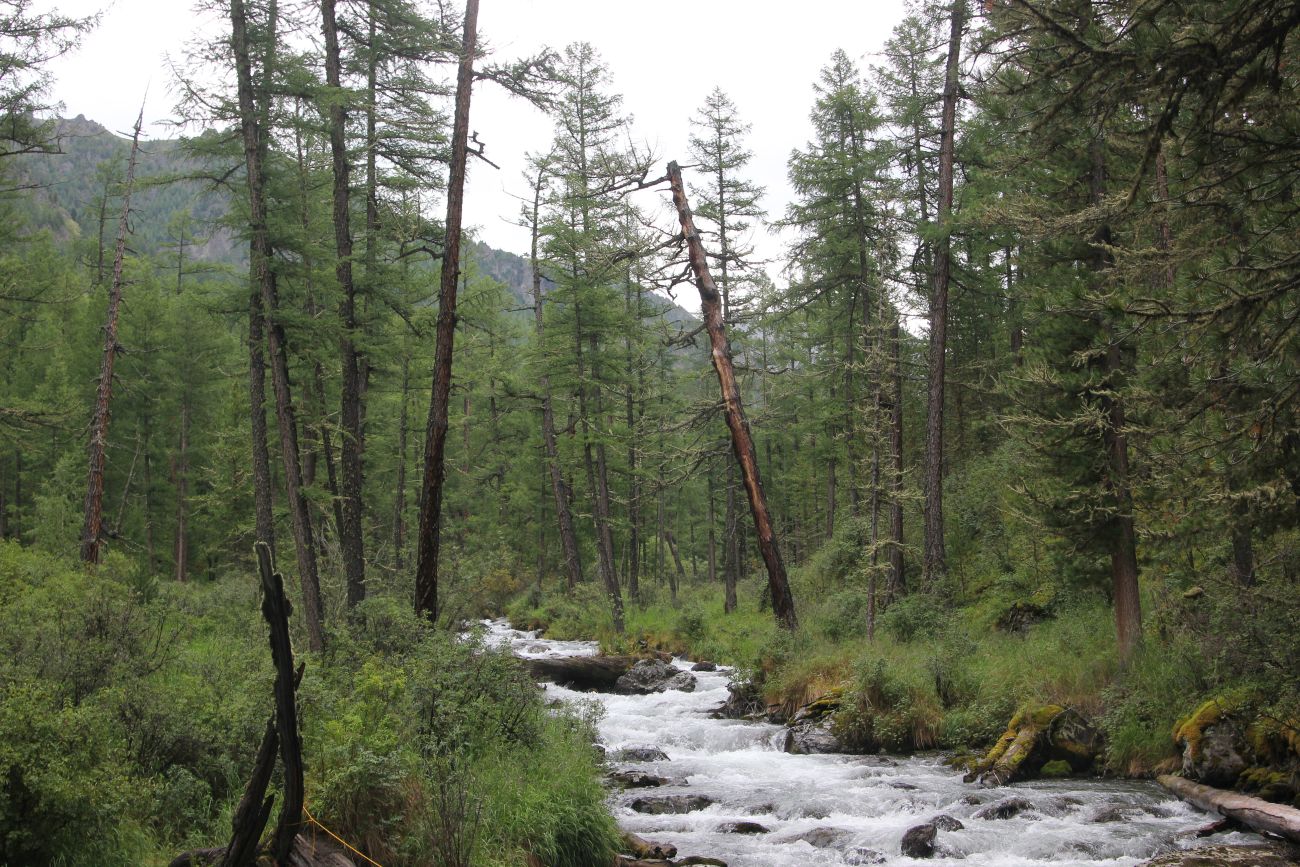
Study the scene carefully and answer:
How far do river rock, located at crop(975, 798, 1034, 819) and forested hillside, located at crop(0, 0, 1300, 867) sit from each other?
4.43 feet

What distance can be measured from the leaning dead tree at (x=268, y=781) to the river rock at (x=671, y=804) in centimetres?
526

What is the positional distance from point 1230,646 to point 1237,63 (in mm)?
6838

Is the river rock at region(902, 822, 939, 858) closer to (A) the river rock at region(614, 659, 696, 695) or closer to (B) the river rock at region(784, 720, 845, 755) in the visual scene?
(B) the river rock at region(784, 720, 845, 755)

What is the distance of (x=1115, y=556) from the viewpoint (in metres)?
12.2

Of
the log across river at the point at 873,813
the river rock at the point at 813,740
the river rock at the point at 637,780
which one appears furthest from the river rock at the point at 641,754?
the river rock at the point at 813,740

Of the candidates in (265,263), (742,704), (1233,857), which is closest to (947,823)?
(1233,857)

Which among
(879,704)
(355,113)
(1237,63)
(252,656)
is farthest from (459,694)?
(355,113)

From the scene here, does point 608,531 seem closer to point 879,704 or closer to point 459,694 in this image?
point 879,704

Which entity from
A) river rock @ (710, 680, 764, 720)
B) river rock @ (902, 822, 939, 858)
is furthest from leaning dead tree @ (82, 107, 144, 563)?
river rock @ (902, 822, 939, 858)

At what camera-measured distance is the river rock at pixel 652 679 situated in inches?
728

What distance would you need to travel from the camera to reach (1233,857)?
273 inches

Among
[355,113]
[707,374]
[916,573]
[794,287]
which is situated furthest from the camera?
[794,287]

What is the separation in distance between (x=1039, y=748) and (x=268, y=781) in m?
9.55

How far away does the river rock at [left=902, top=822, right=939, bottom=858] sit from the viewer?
7898mm
